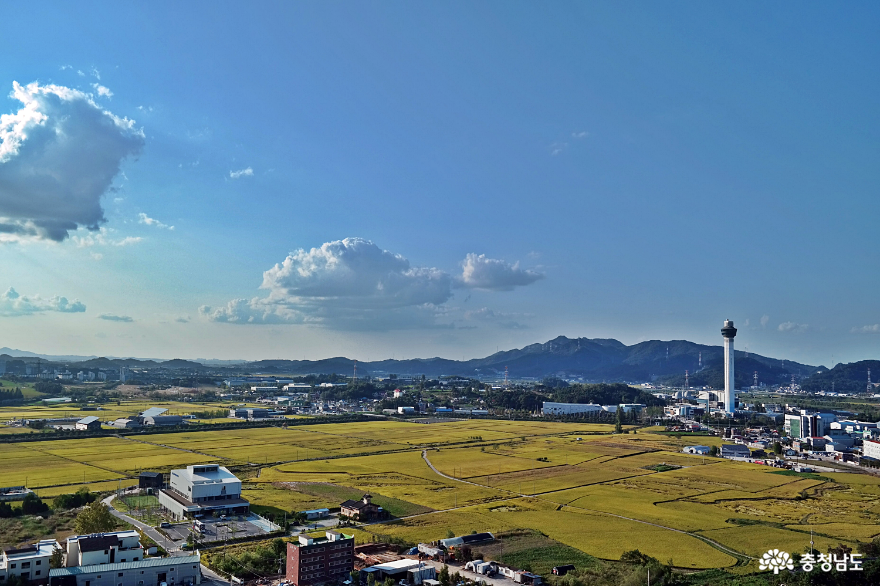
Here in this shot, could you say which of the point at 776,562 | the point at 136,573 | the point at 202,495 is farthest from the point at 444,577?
the point at 202,495

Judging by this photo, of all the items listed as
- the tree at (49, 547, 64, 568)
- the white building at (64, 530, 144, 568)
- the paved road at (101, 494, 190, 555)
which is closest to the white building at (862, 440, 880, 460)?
the paved road at (101, 494, 190, 555)

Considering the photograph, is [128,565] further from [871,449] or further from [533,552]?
[871,449]

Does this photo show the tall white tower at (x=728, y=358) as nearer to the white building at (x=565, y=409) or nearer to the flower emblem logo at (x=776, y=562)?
the white building at (x=565, y=409)

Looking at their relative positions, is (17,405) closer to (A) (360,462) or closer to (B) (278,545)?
(A) (360,462)

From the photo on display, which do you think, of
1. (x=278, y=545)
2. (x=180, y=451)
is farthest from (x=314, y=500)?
(x=180, y=451)

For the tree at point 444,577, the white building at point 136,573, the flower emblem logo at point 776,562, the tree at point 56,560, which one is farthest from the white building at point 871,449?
the tree at point 56,560
